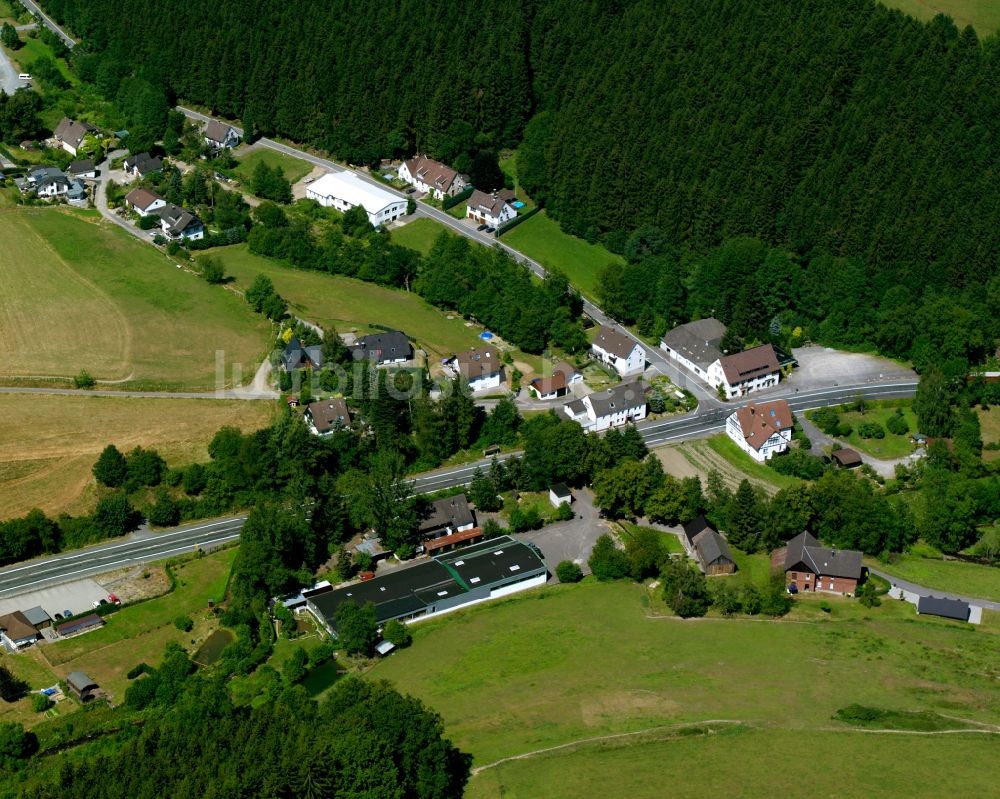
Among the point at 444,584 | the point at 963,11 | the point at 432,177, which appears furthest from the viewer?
the point at 432,177

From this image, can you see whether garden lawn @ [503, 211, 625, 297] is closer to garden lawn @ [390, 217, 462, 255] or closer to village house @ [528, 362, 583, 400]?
garden lawn @ [390, 217, 462, 255]

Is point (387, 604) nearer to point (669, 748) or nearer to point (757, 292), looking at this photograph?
point (669, 748)

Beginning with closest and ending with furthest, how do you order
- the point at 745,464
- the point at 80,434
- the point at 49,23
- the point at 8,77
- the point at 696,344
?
the point at 80,434, the point at 745,464, the point at 696,344, the point at 8,77, the point at 49,23

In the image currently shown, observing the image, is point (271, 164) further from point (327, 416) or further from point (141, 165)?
point (327, 416)

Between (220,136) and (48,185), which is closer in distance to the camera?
(48,185)

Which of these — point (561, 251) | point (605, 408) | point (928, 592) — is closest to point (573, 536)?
point (605, 408)

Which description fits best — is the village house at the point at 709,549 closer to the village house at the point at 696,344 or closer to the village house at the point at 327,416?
the village house at the point at 696,344

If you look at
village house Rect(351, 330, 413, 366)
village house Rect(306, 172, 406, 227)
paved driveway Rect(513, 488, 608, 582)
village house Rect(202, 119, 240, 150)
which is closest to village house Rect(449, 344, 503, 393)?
village house Rect(351, 330, 413, 366)
